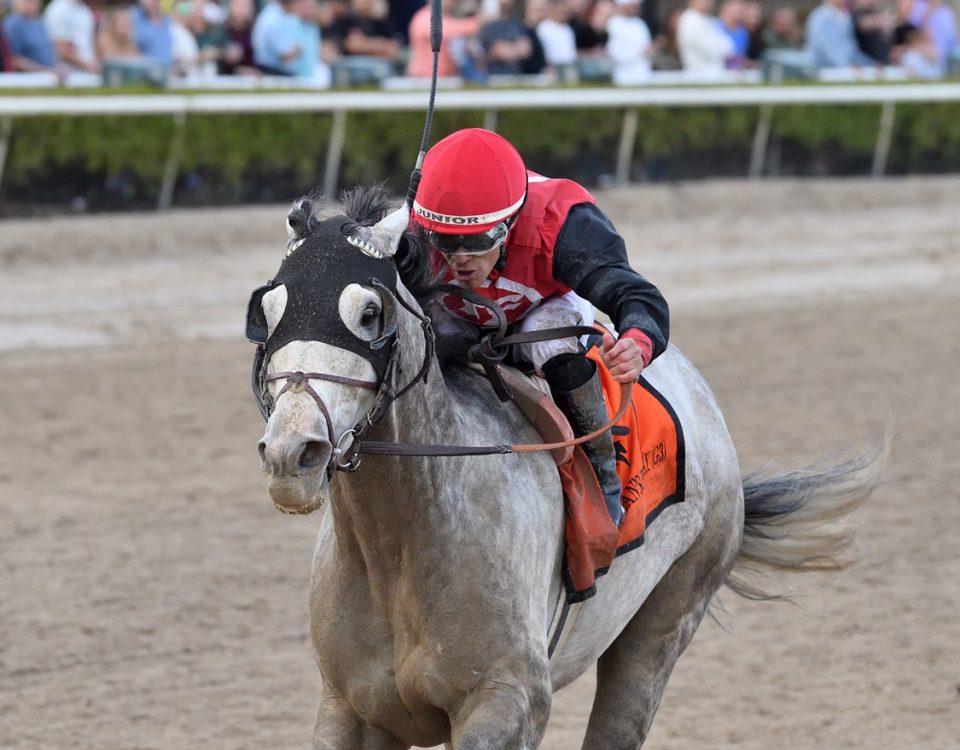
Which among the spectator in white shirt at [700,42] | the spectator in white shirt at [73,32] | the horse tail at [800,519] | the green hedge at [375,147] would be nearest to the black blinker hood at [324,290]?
the horse tail at [800,519]

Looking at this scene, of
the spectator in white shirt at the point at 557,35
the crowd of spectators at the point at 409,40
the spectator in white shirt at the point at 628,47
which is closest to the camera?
the crowd of spectators at the point at 409,40

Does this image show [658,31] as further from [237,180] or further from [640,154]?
[237,180]

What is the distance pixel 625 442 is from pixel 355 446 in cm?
107

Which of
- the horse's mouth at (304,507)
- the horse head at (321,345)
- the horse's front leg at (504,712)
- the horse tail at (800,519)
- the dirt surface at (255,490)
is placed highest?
the horse head at (321,345)

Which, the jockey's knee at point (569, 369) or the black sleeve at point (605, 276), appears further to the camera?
the jockey's knee at point (569, 369)

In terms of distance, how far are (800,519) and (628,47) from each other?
10967mm

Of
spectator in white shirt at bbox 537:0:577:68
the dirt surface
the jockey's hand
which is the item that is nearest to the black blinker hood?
the jockey's hand

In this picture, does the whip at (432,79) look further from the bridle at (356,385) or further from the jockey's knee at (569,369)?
the jockey's knee at (569,369)

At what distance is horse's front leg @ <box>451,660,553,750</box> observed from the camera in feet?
10.1

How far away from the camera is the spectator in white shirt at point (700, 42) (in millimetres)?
15398

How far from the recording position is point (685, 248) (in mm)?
12625

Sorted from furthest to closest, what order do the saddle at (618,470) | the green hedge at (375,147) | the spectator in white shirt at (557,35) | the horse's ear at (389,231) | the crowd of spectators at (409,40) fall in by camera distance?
the spectator in white shirt at (557,35) → the crowd of spectators at (409,40) → the green hedge at (375,147) → the saddle at (618,470) → the horse's ear at (389,231)

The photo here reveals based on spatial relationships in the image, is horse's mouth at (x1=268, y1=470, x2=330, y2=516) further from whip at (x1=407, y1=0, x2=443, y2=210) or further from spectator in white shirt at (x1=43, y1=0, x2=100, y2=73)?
spectator in white shirt at (x1=43, y1=0, x2=100, y2=73)

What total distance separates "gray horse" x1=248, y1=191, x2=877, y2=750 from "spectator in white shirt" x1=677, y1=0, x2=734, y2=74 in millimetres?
12270
